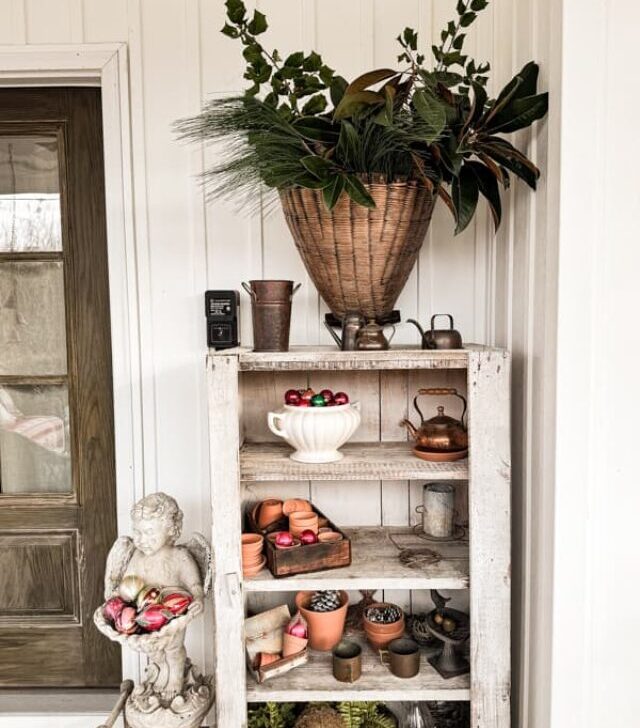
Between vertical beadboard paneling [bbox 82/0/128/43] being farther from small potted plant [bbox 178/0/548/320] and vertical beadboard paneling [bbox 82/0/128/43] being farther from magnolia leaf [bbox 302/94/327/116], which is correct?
magnolia leaf [bbox 302/94/327/116]

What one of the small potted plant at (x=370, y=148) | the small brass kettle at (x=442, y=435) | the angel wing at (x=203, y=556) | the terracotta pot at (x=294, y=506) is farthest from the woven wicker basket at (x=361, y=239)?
the angel wing at (x=203, y=556)

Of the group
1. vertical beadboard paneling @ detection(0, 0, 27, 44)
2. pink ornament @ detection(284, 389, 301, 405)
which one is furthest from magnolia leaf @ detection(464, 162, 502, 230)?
vertical beadboard paneling @ detection(0, 0, 27, 44)

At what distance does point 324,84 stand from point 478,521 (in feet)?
3.40

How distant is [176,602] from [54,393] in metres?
0.83

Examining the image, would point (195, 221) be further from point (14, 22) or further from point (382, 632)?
point (382, 632)

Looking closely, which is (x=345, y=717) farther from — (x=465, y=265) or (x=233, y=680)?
(x=465, y=265)

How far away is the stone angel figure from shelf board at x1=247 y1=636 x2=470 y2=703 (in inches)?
7.5

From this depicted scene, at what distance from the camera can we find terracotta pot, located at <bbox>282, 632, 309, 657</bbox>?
148 centimetres

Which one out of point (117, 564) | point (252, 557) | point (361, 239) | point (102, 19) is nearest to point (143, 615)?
point (117, 564)

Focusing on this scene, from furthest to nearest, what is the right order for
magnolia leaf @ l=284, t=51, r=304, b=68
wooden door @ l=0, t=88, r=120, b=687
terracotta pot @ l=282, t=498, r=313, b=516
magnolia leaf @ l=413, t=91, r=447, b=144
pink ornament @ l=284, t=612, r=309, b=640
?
1. wooden door @ l=0, t=88, r=120, b=687
2. terracotta pot @ l=282, t=498, r=313, b=516
3. pink ornament @ l=284, t=612, r=309, b=640
4. magnolia leaf @ l=284, t=51, r=304, b=68
5. magnolia leaf @ l=413, t=91, r=447, b=144

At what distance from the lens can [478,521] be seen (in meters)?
1.36

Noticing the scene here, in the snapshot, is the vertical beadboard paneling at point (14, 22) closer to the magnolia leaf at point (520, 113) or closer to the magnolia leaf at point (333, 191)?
the magnolia leaf at point (333, 191)

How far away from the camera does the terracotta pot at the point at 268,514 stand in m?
1.58

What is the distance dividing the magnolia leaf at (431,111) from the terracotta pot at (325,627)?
1167 millimetres
